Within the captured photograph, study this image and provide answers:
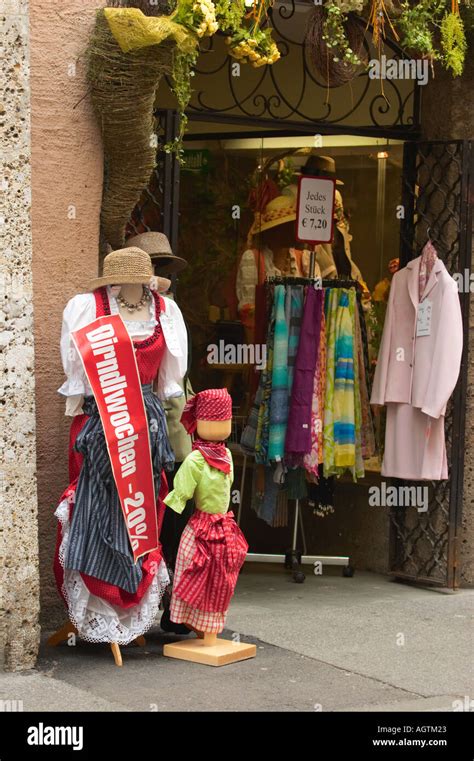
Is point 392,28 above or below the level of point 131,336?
above

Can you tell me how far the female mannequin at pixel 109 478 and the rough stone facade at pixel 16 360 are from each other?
1.04 feet

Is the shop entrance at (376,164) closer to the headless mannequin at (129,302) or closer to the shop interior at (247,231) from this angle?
the shop interior at (247,231)

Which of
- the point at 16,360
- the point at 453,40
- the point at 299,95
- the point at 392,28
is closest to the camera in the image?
the point at 16,360

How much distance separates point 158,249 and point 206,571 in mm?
1770

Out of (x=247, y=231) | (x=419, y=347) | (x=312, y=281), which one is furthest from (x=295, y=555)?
(x=247, y=231)

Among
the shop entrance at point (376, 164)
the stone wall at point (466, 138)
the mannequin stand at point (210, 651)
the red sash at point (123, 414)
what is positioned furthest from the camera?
the stone wall at point (466, 138)

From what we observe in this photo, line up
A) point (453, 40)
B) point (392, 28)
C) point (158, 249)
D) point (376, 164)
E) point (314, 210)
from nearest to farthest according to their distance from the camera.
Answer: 1. point (158, 249)
2. point (392, 28)
3. point (453, 40)
4. point (314, 210)
5. point (376, 164)

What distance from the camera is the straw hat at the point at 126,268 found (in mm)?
6133

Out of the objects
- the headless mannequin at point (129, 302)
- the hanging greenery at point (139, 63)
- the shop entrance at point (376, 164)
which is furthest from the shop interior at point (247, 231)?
the headless mannequin at point (129, 302)

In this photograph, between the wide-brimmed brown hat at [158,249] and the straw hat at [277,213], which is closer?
the wide-brimmed brown hat at [158,249]

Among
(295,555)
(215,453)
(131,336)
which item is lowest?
(295,555)

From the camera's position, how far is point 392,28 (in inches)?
296
